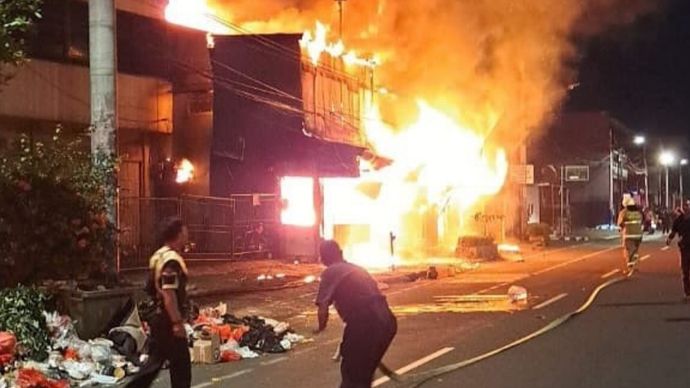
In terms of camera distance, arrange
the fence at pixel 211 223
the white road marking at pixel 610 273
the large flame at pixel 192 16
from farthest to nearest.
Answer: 1. the large flame at pixel 192 16
2. the fence at pixel 211 223
3. the white road marking at pixel 610 273

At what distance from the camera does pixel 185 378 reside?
743 cm

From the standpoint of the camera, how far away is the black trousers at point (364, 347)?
6.84 metres

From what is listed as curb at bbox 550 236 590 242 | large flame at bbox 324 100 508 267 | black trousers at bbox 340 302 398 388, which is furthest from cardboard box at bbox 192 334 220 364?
curb at bbox 550 236 590 242

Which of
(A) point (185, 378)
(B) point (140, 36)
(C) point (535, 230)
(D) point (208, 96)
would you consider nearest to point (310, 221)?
(D) point (208, 96)

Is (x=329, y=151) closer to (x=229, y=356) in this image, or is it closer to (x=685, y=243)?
(x=685, y=243)

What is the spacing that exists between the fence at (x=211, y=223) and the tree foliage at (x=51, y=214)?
1205 centimetres

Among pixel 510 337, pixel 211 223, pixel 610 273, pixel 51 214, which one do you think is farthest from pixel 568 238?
pixel 51 214

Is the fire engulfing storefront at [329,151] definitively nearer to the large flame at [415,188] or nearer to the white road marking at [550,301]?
the large flame at [415,188]

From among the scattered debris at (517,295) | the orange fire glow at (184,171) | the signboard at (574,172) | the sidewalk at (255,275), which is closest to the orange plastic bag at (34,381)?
the sidewalk at (255,275)

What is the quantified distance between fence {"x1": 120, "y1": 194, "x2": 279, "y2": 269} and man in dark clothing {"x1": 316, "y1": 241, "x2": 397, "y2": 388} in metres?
17.3

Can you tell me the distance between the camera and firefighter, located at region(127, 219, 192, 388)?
735cm

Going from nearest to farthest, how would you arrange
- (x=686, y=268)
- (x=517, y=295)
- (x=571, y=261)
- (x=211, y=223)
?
(x=686, y=268), (x=517, y=295), (x=211, y=223), (x=571, y=261)

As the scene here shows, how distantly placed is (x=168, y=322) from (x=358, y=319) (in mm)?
1520

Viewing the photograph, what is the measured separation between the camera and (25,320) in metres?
10.5
